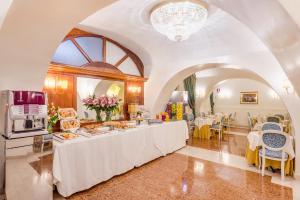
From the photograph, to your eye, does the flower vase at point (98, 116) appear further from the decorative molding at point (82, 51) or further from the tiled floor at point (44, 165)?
the tiled floor at point (44, 165)

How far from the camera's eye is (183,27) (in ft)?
8.59

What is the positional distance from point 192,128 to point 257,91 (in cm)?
500

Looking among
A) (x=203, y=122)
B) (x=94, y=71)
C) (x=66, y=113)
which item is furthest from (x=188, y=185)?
(x=203, y=122)

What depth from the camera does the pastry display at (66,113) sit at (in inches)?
128

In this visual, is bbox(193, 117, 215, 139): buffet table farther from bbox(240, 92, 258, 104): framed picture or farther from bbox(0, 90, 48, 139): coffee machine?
bbox(0, 90, 48, 139): coffee machine

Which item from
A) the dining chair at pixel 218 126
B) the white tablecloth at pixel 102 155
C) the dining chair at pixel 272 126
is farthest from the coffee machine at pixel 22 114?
the dining chair at pixel 218 126

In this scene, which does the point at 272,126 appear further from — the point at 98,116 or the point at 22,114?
the point at 22,114

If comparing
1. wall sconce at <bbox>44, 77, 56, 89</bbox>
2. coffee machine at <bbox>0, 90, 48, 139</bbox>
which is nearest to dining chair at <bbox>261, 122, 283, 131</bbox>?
coffee machine at <bbox>0, 90, 48, 139</bbox>

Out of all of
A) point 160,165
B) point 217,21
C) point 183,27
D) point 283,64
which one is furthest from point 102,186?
point 217,21

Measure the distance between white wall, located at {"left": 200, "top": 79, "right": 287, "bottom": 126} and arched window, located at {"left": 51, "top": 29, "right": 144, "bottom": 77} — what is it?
6124 millimetres

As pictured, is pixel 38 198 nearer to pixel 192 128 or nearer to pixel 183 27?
pixel 183 27

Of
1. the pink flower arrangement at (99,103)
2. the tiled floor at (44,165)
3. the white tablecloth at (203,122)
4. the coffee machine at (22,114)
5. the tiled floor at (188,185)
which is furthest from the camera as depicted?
the white tablecloth at (203,122)

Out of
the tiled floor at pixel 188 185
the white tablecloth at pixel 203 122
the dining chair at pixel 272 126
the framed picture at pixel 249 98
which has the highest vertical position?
the framed picture at pixel 249 98

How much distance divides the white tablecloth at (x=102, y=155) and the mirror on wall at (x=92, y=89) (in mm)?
1017
